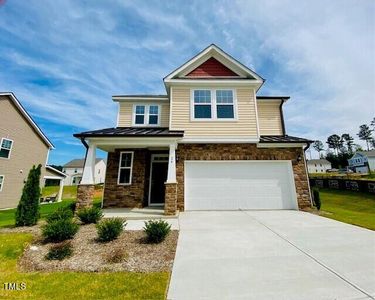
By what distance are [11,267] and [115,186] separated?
21.2ft

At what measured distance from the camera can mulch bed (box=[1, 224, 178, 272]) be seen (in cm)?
425

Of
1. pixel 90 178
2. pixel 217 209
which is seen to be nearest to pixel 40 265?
pixel 90 178

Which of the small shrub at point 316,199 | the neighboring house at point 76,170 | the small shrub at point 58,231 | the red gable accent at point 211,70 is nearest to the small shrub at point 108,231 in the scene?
the small shrub at point 58,231

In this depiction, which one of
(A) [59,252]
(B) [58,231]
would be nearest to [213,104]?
(B) [58,231]

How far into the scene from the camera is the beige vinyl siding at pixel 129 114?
12172mm

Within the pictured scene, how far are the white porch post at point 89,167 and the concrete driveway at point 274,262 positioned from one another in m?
4.54

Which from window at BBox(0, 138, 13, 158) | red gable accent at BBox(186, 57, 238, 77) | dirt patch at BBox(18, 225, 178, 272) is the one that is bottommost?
dirt patch at BBox(18, 225, 178, 272)

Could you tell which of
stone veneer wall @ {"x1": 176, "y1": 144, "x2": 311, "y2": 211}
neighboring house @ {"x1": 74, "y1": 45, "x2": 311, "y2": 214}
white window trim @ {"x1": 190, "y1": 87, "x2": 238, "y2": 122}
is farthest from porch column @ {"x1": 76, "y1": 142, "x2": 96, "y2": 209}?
white window trim @ {"x1": 190, "y1": 87, "x2": 238, "y2": 122}

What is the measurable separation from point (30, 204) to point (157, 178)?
579cm

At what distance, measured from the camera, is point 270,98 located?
1236 centimetres

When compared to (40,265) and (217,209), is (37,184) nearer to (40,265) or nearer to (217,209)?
(40,265)

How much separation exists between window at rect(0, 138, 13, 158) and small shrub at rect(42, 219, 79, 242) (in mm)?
14829

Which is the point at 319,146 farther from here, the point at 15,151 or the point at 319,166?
the point at 15,151

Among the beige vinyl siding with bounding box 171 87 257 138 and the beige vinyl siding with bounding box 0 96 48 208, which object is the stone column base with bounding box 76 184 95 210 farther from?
the beige vinyl siding with bounding box 0 96 48 208
